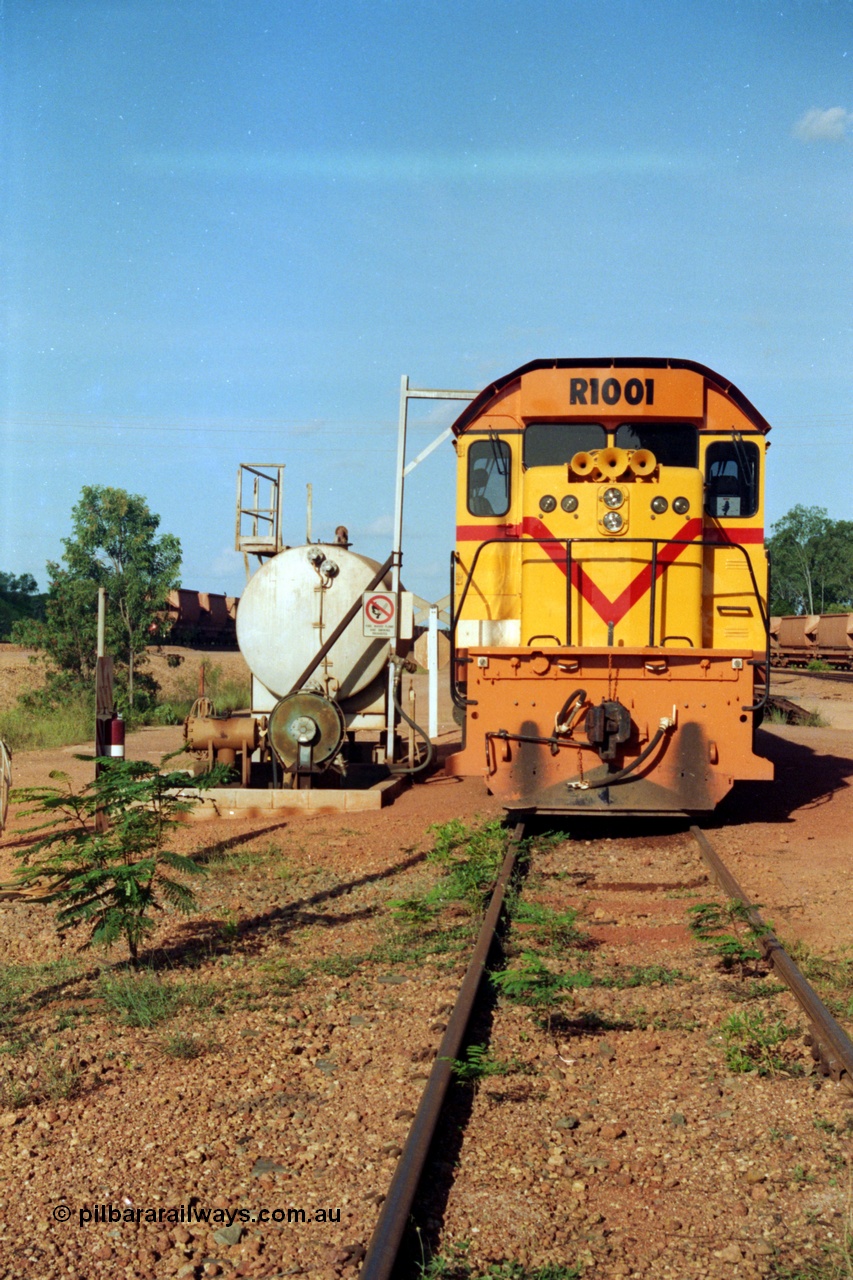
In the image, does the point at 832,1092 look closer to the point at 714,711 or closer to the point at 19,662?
the point at 714,711

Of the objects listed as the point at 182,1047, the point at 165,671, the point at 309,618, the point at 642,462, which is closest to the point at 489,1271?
the point at 182,1047

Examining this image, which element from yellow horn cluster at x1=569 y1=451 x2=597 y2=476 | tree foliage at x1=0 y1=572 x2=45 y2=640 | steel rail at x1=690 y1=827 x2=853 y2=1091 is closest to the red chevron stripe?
yellow horn cluster at x1=569 y1=451 x2=597 y2=476

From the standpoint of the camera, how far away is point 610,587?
998 centimetres

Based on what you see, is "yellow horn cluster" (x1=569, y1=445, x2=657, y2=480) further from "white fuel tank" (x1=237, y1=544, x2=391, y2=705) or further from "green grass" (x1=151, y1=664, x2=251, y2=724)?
"green grass" (x1=151, y1=664, x2=251, y2=724)

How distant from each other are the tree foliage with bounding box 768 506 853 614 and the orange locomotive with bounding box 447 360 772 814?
272ft

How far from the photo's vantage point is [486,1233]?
3.28 metres

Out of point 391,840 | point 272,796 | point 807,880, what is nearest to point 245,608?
point 272,796

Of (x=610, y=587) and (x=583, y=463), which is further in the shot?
(x=610, y=587)

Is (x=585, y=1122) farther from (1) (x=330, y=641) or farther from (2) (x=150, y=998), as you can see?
(1) (x=330, y=641)

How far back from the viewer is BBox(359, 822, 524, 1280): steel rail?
2.95 meters

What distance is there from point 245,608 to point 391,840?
4.68 meters

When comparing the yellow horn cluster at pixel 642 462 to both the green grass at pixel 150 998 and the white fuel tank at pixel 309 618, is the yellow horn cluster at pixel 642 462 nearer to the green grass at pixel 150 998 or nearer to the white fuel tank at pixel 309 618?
the white fuel tank at pixel 309 618

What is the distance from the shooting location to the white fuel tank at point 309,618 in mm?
13438

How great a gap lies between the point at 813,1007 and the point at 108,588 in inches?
856
